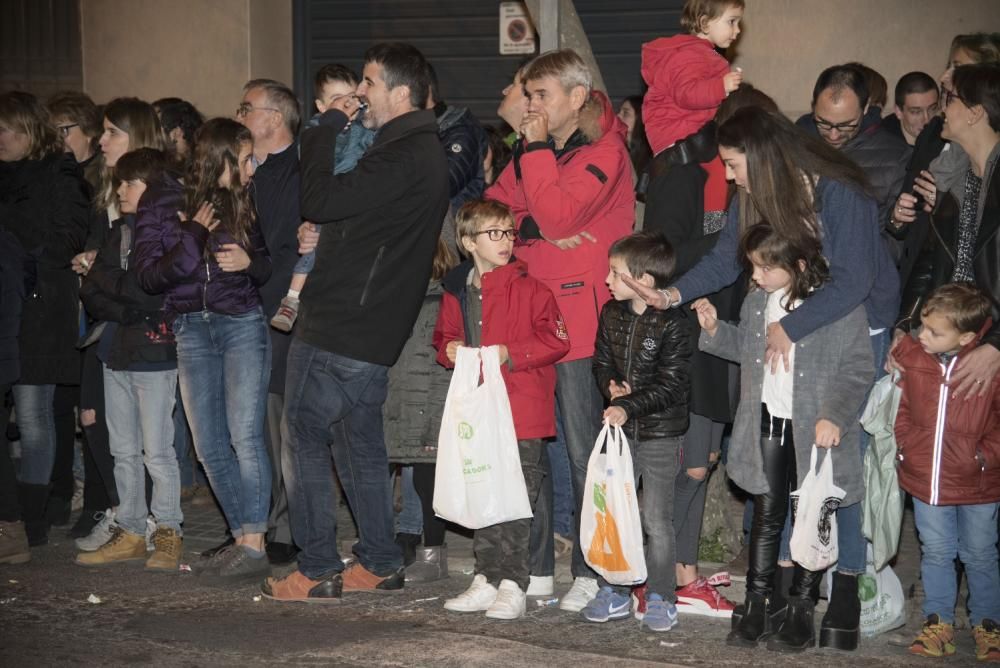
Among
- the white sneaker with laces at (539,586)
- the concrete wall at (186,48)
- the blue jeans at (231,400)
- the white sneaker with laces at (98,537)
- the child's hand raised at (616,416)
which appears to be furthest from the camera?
the concrete wall at (186,48)

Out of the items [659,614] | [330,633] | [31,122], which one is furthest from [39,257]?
[659,614]

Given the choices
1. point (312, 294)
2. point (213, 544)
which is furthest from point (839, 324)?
point (213, 544)

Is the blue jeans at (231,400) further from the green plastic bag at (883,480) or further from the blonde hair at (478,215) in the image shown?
the green plastic bag at (883,480)

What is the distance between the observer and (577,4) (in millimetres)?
11508

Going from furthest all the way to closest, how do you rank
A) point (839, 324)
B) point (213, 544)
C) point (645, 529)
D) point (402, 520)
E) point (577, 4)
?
point (577, 4) < point (213, 544) < point (402, 520) < point (645, 529) < point (839, 324)

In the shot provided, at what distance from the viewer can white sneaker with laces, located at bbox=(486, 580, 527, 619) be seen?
19.7ft

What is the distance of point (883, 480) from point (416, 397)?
2345 millimetres

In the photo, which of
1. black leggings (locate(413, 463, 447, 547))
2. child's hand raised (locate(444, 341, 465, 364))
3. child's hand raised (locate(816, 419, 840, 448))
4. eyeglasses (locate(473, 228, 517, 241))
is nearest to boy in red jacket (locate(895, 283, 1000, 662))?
child's hand raised (locate(816, 419, 840, 448))

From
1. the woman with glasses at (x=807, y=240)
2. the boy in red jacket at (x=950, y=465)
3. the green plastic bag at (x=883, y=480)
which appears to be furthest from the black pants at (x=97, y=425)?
the boy in red jacket at (x=950, y=465)

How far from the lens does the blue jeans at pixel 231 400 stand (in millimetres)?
6734

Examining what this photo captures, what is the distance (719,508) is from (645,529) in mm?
1281

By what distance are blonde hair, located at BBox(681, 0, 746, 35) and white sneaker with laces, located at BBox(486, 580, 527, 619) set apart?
2875mm

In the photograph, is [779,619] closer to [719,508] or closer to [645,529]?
[645,529]

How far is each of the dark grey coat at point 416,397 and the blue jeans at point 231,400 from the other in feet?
2.52
